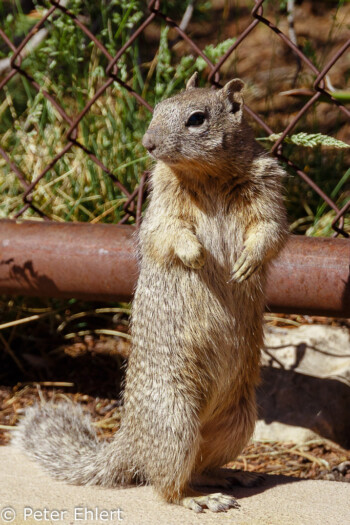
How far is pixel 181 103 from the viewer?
297cm

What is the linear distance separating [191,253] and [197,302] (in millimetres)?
242

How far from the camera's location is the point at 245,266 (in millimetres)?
2922

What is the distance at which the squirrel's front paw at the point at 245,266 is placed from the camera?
115 inches

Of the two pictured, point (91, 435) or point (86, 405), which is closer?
point (91, 435)

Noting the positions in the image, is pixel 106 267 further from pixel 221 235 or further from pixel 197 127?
pixel 197 127

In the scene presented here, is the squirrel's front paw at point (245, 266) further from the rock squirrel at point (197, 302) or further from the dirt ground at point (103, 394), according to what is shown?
the dirt ground at point (103, 394)

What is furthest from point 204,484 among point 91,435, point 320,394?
point 320,394

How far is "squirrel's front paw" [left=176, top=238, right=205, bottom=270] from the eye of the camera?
2893 millimetres

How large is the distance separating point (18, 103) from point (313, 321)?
337 centimetres

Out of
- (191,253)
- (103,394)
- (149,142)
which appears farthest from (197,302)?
(103,394)

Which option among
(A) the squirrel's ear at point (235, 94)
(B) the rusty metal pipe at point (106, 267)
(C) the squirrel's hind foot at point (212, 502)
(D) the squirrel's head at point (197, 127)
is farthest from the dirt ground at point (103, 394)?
(A) the squirrel's ear at point (235, 94)

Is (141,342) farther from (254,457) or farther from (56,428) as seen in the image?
(254,457)

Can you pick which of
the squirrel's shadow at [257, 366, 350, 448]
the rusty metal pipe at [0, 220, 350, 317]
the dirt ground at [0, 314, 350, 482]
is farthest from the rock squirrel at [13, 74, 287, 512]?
the squirrel's shadow at [257, 366, 350, 448]

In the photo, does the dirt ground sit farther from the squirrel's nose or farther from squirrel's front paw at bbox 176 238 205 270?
the squirrel's nose
